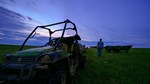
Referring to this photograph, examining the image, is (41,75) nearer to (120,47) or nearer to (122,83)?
(122,83)

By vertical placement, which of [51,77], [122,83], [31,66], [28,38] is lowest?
[122,83]

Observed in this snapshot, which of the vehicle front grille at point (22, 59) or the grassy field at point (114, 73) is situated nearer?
the vehicle front grille at point (22, 59)

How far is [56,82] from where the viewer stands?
4648 mm

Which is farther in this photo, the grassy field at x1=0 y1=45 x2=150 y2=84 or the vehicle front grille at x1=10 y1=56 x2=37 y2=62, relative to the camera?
the grassy field at x1=0 y1=45 x2=150 y2=84

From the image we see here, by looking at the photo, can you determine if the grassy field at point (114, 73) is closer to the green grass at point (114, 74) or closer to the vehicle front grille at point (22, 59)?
the green grass at point (114, 74)

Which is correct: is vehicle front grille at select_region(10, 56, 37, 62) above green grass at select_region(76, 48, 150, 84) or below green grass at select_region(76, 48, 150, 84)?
above

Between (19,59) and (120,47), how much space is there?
95.1 ft

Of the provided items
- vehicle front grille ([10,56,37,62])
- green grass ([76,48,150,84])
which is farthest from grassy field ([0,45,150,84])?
vehicle front grille ([10,56,37,62])

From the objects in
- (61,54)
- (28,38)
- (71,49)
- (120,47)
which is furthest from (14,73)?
(120,47)

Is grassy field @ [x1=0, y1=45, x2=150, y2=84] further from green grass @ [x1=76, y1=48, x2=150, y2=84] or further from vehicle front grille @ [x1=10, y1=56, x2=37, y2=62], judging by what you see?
vehicle front grille @ [x1=10, y1=56, x2=37, y2=62]

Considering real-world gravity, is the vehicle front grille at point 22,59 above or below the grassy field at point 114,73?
above

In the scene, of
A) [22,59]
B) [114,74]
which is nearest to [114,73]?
[114,74]

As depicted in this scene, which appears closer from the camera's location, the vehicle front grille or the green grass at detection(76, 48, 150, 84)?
the vehicle front grille

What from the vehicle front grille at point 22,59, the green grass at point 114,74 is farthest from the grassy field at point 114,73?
the vehicle front grille at point 22,59
